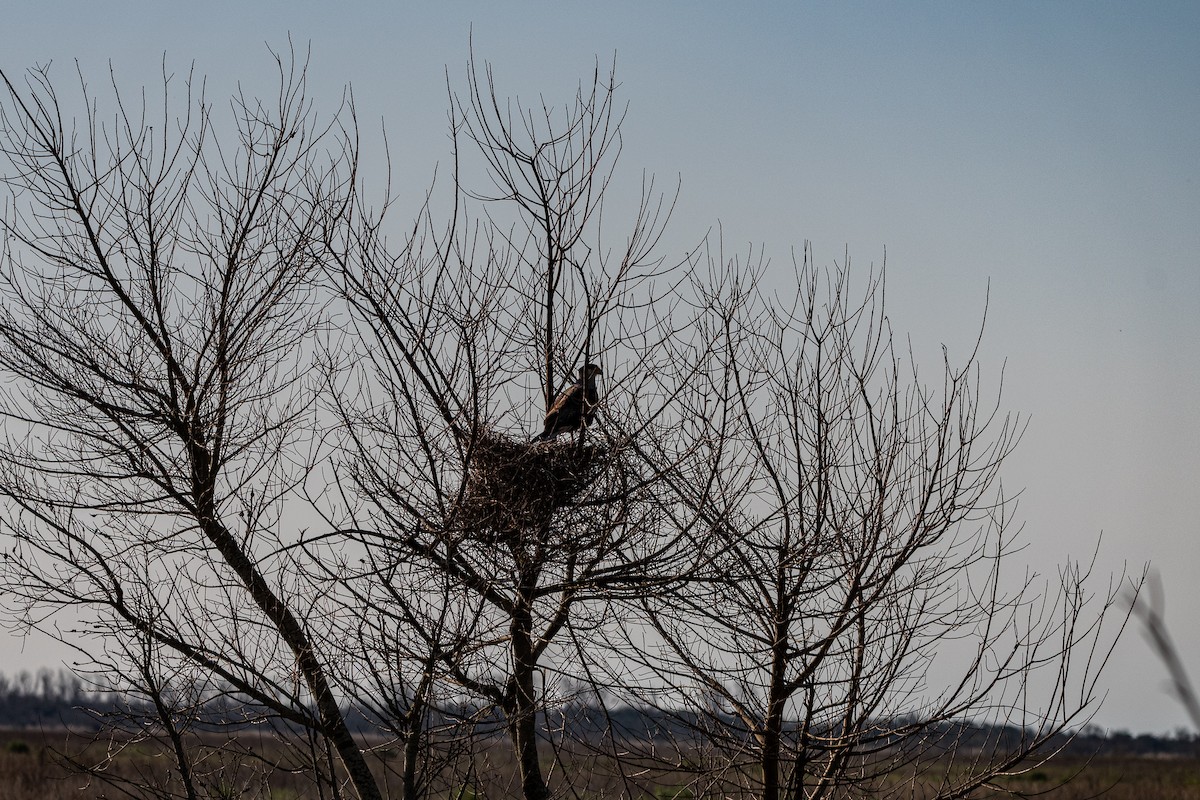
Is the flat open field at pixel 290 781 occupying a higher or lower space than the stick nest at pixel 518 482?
lower

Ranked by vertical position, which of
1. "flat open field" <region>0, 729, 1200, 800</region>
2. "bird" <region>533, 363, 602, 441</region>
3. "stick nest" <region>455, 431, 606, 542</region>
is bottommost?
"flat open field" <region>0, 729, 1200, 800</region>

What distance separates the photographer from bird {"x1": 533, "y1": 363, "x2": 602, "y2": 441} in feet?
19.0

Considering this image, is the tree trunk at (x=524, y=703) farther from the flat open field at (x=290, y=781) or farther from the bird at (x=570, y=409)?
the bird at (x=570, y=409)

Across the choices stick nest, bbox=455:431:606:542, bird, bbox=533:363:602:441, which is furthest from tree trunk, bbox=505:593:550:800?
bird, bbox=533:363:602:441

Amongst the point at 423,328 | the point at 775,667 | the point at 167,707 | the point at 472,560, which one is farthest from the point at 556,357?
A: the point at 167,707

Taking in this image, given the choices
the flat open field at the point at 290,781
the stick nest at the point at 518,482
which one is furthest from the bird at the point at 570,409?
the flat open field at the point at 290,781

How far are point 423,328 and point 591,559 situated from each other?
1379 millimetres

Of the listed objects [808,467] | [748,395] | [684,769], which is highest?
[748,395]

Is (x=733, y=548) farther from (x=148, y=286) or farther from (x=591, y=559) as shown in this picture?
(x=148, y=286)

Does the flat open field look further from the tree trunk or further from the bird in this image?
the bird

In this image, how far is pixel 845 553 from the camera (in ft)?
18.3

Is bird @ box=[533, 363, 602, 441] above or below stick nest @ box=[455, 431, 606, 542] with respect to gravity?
above

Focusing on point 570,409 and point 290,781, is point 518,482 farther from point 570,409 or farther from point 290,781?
point 290,781

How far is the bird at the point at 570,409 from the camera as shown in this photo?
19.0 feet
